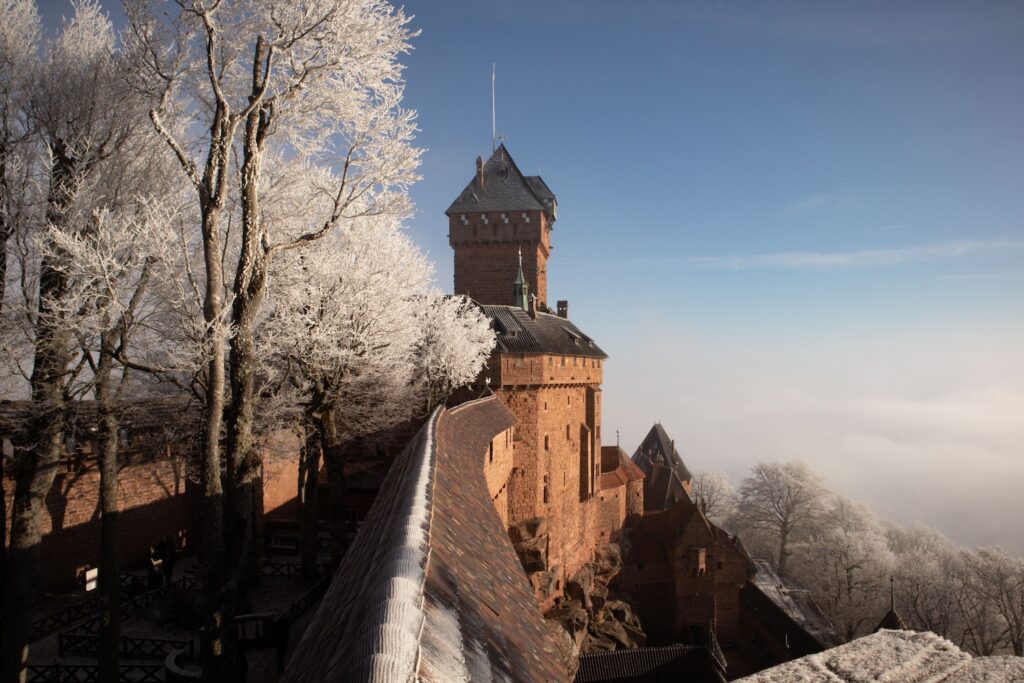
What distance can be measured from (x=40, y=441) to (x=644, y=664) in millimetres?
24942

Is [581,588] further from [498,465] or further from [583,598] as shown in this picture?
[498,465]

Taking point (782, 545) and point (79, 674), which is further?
point (782, 545)

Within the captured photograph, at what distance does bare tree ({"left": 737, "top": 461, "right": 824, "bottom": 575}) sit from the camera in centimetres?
5469

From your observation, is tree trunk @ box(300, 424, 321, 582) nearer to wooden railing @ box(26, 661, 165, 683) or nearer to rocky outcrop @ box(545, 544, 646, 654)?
wooden railing @ box(26, 661, 165, 683)

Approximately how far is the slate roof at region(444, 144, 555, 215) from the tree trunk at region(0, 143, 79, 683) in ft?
90.9

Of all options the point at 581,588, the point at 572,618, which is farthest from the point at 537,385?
the point at 581,588

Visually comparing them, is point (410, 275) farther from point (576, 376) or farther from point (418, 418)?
point (576, 376)

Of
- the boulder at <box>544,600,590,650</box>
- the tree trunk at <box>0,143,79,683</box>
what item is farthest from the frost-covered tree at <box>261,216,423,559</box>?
the boulder at <box>544,600,590,650</box>

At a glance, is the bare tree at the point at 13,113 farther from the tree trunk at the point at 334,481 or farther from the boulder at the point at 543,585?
the boulder at the point at 543,585

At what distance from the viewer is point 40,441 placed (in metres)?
8.96

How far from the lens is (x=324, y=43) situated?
7.88 metres

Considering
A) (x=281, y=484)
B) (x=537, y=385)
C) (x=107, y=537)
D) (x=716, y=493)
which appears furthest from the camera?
(x=716, y=493)

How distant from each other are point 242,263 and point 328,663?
6.57 metres

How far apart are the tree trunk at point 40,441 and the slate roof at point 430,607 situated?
270 inches
